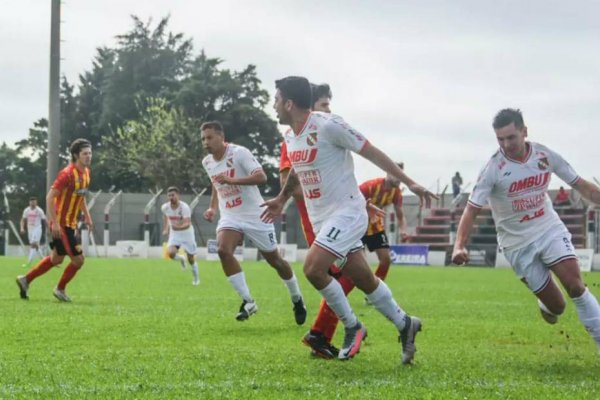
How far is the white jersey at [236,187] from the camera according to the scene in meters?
12.6

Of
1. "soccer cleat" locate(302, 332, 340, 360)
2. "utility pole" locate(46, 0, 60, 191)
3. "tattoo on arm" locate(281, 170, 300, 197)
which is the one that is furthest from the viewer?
"utility pole" locate(46, 0, 60, 191)

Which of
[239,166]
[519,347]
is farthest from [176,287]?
[519,347]

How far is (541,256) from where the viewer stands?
331 inches

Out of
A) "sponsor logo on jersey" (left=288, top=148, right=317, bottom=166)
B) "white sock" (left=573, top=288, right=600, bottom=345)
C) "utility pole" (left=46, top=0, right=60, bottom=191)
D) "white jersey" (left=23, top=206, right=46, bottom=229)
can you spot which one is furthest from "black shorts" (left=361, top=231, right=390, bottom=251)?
"white jersey" (left=23, top=206, right=46, bottom=229)

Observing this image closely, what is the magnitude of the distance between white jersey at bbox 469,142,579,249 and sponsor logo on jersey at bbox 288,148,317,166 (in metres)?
1.37

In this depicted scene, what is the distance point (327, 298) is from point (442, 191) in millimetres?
35404

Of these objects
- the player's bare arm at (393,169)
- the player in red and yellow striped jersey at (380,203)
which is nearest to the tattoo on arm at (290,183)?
the player's bare arm at (393,169)

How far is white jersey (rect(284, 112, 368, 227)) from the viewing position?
812 cm

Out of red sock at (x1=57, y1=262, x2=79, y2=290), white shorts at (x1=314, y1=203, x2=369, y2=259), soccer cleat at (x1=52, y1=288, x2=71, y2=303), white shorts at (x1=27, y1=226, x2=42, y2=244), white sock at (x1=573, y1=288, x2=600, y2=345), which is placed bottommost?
white shorts at (x1=27, y1=226, x2=42, y2=244)

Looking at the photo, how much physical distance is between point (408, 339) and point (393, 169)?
4.50ft

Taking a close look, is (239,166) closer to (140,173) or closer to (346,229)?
(346,229)

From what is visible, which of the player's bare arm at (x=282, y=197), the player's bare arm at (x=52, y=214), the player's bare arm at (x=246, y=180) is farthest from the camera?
the player's bare arm at (x=52, y=214)

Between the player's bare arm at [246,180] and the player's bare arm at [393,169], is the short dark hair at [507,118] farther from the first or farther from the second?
the player's bare arm at [246,180]

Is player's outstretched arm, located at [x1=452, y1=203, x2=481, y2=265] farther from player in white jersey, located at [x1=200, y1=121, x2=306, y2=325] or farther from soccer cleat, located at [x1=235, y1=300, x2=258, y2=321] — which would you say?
player in white jersey, located at [x1=200, y1=121, x2=306, y2=325]
